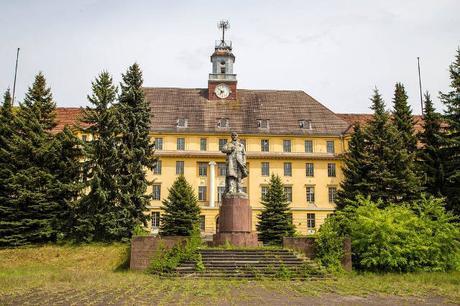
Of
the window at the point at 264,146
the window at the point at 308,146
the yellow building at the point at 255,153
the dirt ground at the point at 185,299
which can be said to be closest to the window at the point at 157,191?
the yellow building at the point at 255,153

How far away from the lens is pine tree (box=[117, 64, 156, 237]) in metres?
28.5

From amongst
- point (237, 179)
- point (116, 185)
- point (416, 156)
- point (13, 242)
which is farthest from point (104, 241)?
point (416, 156)

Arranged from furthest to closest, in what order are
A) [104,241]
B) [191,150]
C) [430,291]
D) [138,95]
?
[191,150] < [138,95] < [104,241] < [430,291]

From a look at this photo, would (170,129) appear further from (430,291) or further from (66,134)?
(430,291)

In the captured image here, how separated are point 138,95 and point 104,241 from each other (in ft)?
33.2

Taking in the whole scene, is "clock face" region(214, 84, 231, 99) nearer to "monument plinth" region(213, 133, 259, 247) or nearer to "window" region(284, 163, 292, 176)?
"window" region(284, 163, 292, 176)

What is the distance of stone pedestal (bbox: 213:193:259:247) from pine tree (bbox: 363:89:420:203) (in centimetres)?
1284

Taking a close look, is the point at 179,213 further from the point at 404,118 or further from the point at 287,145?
the point at 404,118

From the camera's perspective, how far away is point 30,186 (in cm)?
2831

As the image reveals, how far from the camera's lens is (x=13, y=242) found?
27.4 m

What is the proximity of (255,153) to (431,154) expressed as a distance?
18605 mm

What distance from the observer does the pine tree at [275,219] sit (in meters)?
34.4

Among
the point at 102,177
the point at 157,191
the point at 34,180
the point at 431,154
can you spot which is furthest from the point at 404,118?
the point at 34,180

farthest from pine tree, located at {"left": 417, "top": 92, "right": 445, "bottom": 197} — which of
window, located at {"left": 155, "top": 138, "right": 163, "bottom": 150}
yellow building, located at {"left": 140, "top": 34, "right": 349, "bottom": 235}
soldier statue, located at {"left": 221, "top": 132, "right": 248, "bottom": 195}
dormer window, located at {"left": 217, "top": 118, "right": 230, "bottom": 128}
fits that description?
window, located at {"left": 155, "top": 138, "right": 163, "bottom": 150}
